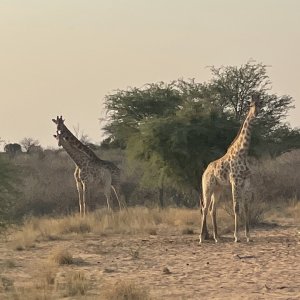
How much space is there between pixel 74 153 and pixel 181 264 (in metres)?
10.4

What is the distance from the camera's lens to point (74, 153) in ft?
76.7

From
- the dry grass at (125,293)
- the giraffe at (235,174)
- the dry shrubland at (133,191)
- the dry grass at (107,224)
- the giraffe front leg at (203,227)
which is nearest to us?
the dry grass at (125,293)

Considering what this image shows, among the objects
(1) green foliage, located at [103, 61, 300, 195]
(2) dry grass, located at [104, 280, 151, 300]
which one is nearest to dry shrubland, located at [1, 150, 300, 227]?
(1) green foliage, located at [103, 61, 300, 195]

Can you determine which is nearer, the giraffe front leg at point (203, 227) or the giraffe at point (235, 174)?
the giraffe at point (235, 174)

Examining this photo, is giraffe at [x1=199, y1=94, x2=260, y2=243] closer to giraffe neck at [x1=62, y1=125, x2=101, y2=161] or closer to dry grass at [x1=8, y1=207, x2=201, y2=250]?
dry grass at [x1=8, y1=207, x2=201, y2=250]

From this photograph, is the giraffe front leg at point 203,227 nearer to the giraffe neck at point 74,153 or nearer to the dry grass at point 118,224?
the dry grass at point 118,224

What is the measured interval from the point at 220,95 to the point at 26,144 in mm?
29797

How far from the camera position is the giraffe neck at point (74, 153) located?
2297 cm

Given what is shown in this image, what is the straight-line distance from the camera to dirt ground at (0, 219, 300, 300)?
35.4 feet

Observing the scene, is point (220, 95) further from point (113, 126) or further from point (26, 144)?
point (26, 144)

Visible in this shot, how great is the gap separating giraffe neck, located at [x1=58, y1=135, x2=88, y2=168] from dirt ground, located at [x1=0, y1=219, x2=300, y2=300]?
419 cm

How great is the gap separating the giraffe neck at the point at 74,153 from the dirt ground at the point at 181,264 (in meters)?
4.19

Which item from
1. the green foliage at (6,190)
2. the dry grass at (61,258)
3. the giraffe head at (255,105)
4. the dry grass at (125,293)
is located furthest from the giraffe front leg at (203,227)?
the dry grass at (125,293)

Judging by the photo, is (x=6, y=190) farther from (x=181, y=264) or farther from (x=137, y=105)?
(x=137, y=105)
